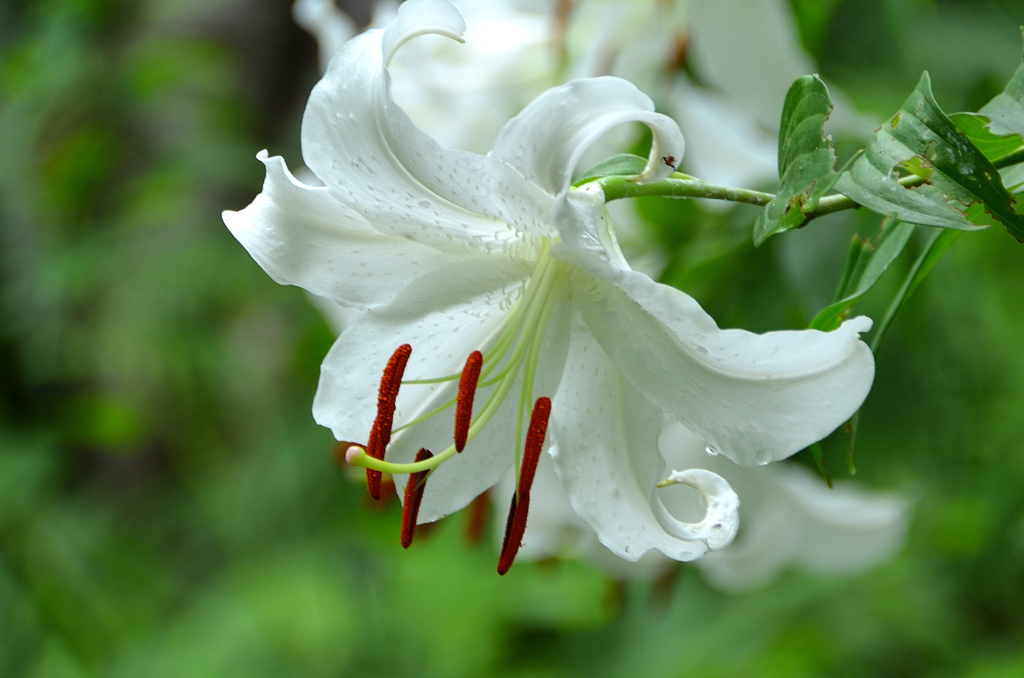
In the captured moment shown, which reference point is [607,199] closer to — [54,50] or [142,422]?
[54,50]

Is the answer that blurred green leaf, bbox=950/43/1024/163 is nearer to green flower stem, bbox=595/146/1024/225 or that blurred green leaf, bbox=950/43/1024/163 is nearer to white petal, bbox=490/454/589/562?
green flower stem, bbox=595/146/1024/225

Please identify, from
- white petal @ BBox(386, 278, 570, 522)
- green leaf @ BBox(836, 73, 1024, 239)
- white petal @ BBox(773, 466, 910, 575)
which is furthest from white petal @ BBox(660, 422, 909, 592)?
green leaf @ BBox(836, 73, 1024, 239)

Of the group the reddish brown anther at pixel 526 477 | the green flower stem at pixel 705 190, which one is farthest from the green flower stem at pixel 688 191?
the reddish brown anther at pixel 526 477

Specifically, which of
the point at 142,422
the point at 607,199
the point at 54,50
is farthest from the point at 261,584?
the point at 607,199

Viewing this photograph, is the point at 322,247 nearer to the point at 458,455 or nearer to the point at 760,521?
the point at 458,455

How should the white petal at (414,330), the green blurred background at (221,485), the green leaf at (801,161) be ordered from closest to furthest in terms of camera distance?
the green leaf at (801,161), the white petal at (414,330), the green blurred background at (221,485)

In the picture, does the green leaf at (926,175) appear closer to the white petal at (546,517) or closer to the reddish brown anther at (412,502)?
the reddish brown anther at (412,502)

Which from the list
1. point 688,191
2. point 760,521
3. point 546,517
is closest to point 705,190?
point 688,191
